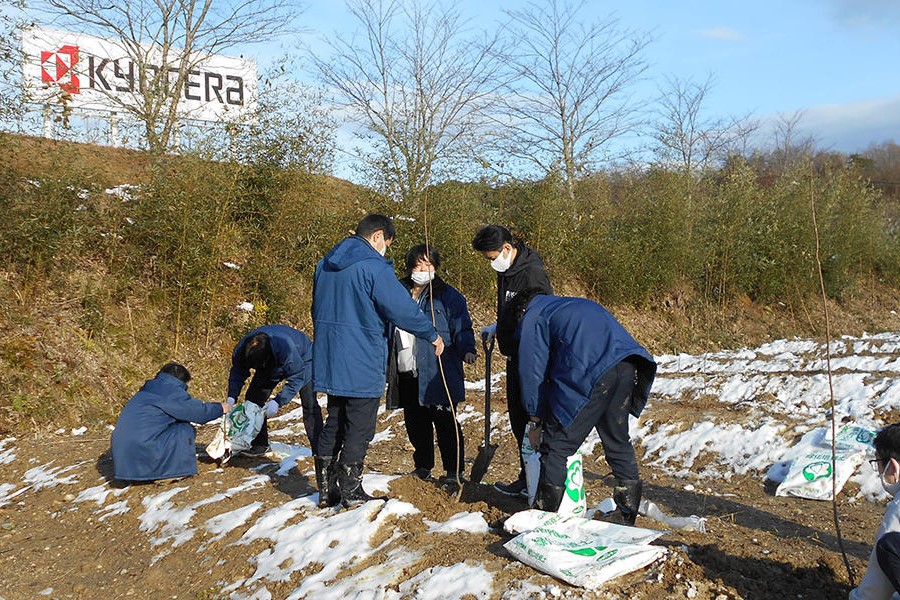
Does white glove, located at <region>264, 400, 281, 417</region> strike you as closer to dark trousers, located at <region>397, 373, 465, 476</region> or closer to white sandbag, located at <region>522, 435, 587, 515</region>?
dark trousers, located at <region>397, 373, 465, 476</region>

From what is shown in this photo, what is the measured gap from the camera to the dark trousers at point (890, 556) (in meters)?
2.45

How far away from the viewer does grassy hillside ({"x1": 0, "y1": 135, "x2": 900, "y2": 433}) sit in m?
8.77

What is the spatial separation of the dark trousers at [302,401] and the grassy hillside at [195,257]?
3.30 metres

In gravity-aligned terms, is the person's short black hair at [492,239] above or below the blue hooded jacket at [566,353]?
above

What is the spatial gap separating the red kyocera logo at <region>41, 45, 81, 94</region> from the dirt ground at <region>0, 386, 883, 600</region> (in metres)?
7.25

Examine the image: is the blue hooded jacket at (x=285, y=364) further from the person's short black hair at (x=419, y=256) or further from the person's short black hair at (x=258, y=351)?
the person's short black hair at (x=419, y=256)

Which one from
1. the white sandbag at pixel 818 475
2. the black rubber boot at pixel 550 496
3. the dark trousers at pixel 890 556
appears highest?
the dark trousers at pixel 890 556

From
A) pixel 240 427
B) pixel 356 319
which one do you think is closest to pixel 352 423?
pixel 356 319

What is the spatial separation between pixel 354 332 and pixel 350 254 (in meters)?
0.42

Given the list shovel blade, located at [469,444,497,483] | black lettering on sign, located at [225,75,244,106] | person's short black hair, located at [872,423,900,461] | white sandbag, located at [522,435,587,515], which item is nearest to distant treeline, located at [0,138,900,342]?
shovel blade, located at [469,444,497,483]

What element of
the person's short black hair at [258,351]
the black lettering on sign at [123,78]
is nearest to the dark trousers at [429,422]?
the person's short black hair at [258,351]

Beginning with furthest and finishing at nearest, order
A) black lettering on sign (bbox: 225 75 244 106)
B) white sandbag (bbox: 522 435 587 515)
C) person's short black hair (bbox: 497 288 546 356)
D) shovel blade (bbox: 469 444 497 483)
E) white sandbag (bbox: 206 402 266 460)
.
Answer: black lettering on sign (bbox: 225 75 244 106), white sandbag (bbox: 206 402 266 460), shovel blade (bbox: 469 444 497 483), person's short black hair (bbox: 497 288 546 356), white sandbag (bbox: 522 435 587 515)

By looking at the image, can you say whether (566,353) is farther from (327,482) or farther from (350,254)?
(327,482)

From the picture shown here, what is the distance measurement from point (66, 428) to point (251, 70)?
8146 millimetres
